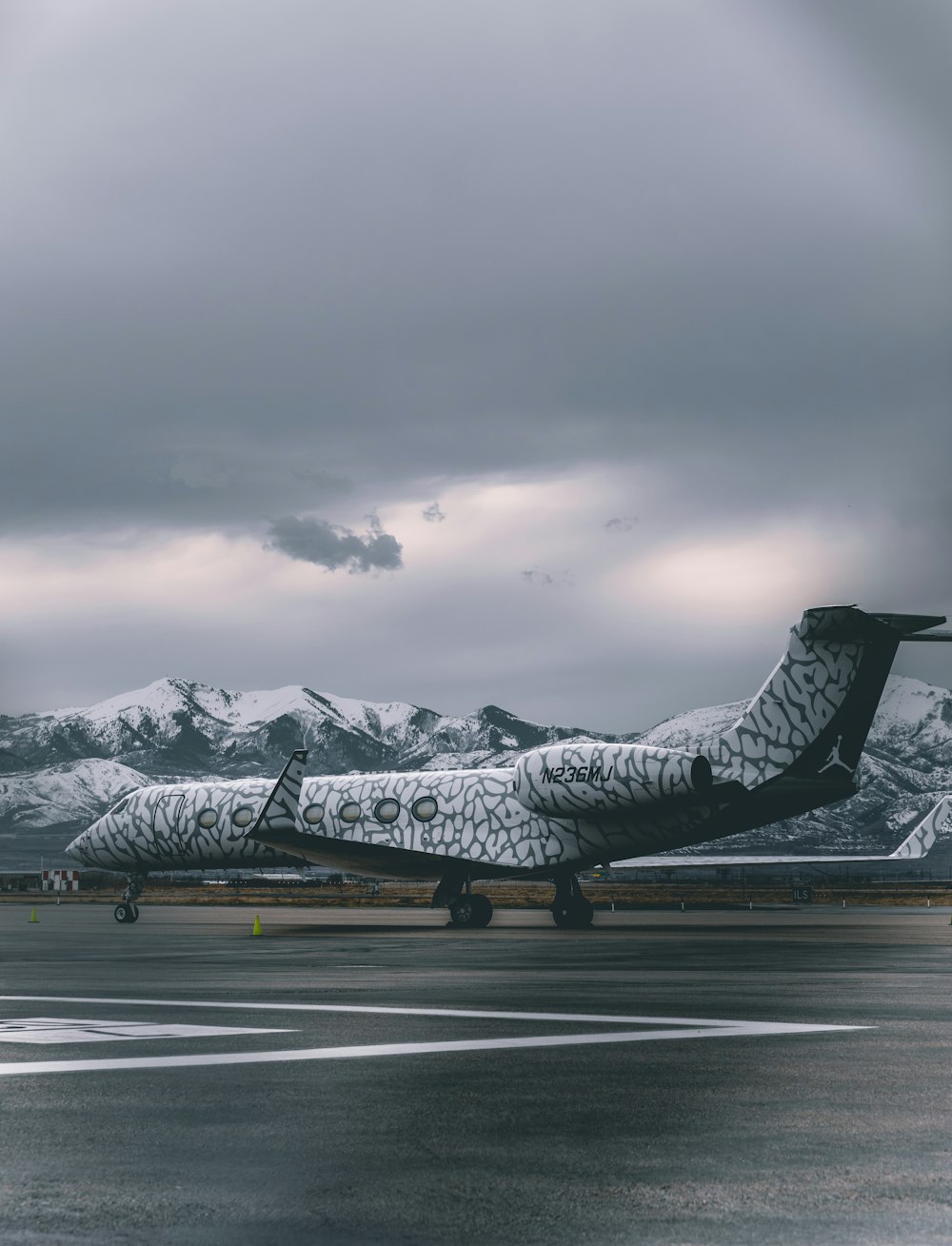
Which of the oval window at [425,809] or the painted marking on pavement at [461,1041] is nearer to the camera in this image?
the painted marking on pavement at [461,1041]

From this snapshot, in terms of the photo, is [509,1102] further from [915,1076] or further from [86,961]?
[86,961]

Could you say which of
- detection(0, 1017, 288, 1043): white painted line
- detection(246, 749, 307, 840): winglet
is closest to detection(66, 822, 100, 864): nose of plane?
detection(246, 749, 307, 840): winglet

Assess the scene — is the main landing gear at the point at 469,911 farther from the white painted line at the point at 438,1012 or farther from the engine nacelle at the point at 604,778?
the white painted line at the point at 438,1012

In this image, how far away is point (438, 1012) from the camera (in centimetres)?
1620

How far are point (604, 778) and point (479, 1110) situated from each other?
107ft

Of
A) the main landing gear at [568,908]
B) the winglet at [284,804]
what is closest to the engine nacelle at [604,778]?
the main landing gear at [568,908]

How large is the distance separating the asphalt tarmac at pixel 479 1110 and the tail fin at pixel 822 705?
787 inches

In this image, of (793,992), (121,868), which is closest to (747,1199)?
(793,992)

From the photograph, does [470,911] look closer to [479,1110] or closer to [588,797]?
[588,797]

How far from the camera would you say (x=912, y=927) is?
43.1 meters

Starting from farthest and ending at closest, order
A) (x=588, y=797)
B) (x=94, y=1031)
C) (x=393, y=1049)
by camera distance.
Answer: (x=588, y=797)
(x=94, y=1031)
(x=393, y=1049)

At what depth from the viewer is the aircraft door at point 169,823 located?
52594 millimetres

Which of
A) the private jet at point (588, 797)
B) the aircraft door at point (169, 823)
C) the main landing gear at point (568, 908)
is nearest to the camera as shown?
the private jet at point (588, 797)

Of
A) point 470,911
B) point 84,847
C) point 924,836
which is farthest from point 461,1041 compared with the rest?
point 924,836
